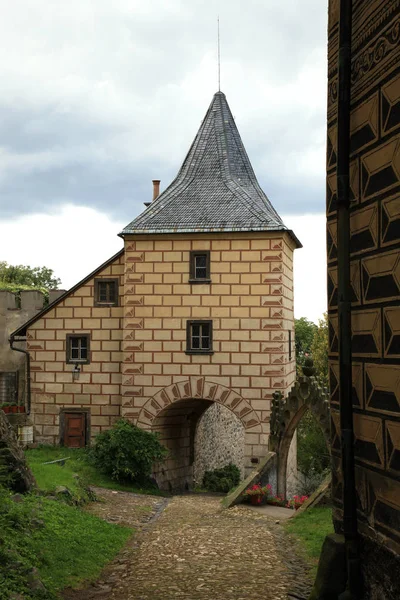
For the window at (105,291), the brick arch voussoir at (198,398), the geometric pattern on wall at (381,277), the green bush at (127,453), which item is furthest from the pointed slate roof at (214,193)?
the geometric pattern on wall at (381,277)

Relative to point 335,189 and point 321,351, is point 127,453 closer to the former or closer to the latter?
point 335,189

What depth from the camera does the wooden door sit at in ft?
65.9

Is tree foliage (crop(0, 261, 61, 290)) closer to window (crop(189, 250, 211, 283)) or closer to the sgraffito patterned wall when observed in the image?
window (crop(189, 250, 211, 283))

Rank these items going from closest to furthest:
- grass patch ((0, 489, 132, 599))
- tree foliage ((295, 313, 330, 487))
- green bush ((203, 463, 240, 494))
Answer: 1. grass patch ((0, 489, 132, 599))
2. green bush ((203, 463, 240, 494))
3. tree foliage ((295, 313, 330, 487))

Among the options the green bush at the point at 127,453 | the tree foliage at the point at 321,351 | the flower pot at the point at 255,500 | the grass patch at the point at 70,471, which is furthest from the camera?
the tree foliage at the point at 321,351

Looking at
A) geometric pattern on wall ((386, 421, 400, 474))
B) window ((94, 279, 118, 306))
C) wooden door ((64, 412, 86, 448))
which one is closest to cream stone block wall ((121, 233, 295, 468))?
window ((94, 279, 118, 306))

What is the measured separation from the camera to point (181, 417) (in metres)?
21.0

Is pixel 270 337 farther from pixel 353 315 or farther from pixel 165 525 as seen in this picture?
pixel 353 315

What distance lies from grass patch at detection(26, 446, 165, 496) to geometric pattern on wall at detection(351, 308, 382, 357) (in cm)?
907

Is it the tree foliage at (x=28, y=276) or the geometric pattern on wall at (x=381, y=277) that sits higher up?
the tree foliage at (x=28, y=276)

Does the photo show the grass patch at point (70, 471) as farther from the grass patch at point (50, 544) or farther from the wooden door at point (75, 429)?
the grass patch at point (50, 544)

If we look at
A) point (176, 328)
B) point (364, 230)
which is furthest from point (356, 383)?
point (176, 328)

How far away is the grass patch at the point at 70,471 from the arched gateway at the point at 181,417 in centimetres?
177

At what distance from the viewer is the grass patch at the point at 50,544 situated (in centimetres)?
703
